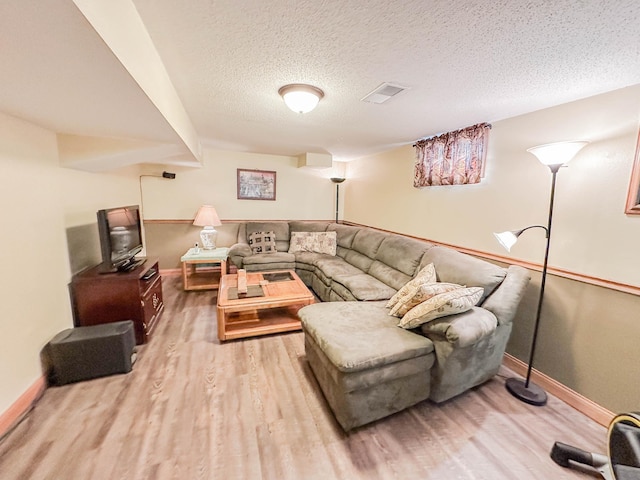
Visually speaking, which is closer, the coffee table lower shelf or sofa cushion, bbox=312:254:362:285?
the coffee table lower shelf

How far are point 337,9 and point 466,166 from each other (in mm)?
2110

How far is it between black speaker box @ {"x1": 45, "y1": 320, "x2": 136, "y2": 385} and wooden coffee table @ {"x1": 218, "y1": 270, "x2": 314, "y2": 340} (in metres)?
0.73

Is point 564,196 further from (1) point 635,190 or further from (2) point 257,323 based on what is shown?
(2) point 257,323

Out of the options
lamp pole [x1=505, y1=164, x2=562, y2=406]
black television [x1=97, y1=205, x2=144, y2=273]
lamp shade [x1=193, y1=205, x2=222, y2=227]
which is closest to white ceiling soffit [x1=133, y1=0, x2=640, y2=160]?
lamp pole [x1=505, y1=164, x2=562, y2=406]

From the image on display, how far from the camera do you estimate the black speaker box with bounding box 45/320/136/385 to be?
1845 mm

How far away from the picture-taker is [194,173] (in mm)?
4348

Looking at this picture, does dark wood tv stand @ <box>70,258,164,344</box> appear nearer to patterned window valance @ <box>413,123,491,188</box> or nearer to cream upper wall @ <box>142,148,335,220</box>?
cream upper wall @ <box>142,148,335,220</box>

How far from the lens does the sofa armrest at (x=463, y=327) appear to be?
1.58m

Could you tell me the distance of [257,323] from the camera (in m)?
2.71

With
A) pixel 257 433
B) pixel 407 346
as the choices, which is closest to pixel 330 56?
pixel 407 346

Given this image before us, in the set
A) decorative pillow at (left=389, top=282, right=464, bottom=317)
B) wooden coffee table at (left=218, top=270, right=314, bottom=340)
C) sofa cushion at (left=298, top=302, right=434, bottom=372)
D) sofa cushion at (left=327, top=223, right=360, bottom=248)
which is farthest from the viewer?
sofa cushion at (left=327, top=223, right=360, bottom=248)

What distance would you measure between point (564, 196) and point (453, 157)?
3.54ft

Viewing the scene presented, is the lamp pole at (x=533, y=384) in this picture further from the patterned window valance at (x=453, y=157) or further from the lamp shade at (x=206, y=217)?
the lamp shade at (x=206, y=217)

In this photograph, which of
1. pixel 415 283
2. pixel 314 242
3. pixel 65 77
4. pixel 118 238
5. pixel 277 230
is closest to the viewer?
pixel 65 77
